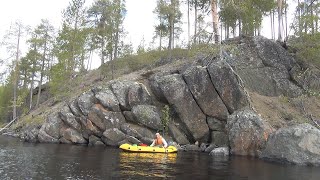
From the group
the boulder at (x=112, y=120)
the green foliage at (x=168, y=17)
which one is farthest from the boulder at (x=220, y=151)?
the green foliage at (x=168, y=17)

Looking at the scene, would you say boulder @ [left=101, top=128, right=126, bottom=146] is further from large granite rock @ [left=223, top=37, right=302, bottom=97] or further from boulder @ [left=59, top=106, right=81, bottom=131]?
large granite rock @ [left=223, top=37, right=302, bottom=97]

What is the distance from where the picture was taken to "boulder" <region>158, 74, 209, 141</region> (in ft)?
107

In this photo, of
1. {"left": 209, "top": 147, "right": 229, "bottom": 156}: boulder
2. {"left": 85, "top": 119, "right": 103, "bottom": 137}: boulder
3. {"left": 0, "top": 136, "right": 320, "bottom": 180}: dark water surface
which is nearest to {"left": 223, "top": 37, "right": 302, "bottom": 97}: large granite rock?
{"left": 209, "top": 147, "right": 229, "bottom": 156}: boulder

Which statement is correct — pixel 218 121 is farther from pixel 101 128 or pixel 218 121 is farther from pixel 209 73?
pixel 101 128

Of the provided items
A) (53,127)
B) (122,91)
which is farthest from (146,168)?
(53,127)

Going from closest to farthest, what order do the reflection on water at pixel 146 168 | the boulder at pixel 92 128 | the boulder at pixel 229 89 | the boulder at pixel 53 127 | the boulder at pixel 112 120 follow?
the reflection on water at pixel 146 168 → the boulder at pixel 229 89 → the boulder at pixel 112 120 → the boulder at pixel 92 128 → the boulder at pixel 53 127

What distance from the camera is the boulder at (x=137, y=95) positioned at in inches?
1371

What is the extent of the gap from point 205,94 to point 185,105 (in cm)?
242

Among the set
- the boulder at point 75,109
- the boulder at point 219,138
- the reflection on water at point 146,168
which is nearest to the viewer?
the reflection on water at point 146,168

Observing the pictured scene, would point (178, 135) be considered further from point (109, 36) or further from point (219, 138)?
point (109, 36)

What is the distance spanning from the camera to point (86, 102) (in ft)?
117

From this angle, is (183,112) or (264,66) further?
(264,66)

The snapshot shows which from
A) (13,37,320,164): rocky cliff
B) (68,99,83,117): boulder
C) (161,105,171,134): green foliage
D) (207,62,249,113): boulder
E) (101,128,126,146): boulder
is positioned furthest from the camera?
(68,99,83,117): boulder

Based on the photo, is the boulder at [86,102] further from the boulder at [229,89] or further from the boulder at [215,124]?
the boulder at [229,89]
